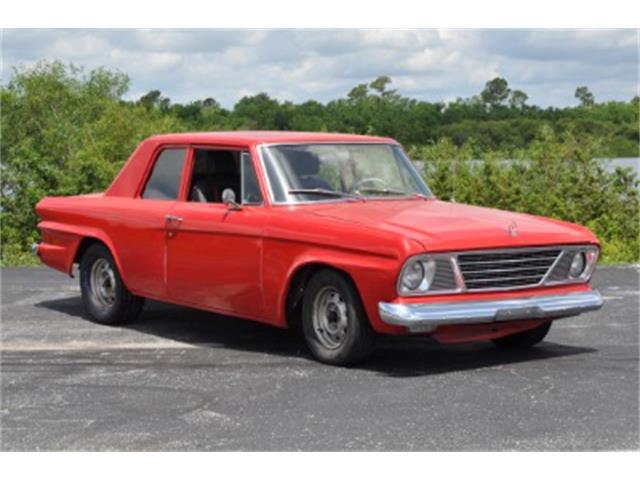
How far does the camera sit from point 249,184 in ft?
31.9

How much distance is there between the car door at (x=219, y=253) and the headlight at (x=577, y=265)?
2.34m

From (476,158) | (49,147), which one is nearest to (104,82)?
(49,147)

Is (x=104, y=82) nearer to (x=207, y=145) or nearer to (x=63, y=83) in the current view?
(x=63, y=83)

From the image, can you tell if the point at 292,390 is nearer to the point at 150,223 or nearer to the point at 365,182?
the point at 365,182

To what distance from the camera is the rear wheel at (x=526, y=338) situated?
31.9ft

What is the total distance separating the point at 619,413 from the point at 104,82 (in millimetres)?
93620

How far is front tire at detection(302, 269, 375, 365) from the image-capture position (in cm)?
870

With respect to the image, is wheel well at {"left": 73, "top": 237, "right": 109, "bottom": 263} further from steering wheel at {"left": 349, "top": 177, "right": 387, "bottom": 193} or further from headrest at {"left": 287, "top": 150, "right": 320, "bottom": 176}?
steering wheel at {"left": 349, "top": 177, "right": 387, "bottom": 193}

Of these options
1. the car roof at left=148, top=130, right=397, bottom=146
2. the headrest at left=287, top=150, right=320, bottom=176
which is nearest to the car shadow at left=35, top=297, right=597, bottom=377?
the headrest at left=287, top=150, right=320, bottom=176

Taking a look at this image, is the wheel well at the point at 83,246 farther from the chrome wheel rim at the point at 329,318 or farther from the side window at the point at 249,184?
the chrome wheel rim at the point at 329,318

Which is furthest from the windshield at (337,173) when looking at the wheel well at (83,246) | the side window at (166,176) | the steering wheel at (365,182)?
the wheel well at (83,246)

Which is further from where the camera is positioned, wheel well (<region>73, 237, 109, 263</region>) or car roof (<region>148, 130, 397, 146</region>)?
wheel well (<region>73, 237, 109, 263</region>)

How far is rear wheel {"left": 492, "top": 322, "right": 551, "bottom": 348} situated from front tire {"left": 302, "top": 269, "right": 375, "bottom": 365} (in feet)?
5.07

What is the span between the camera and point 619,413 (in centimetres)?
745
